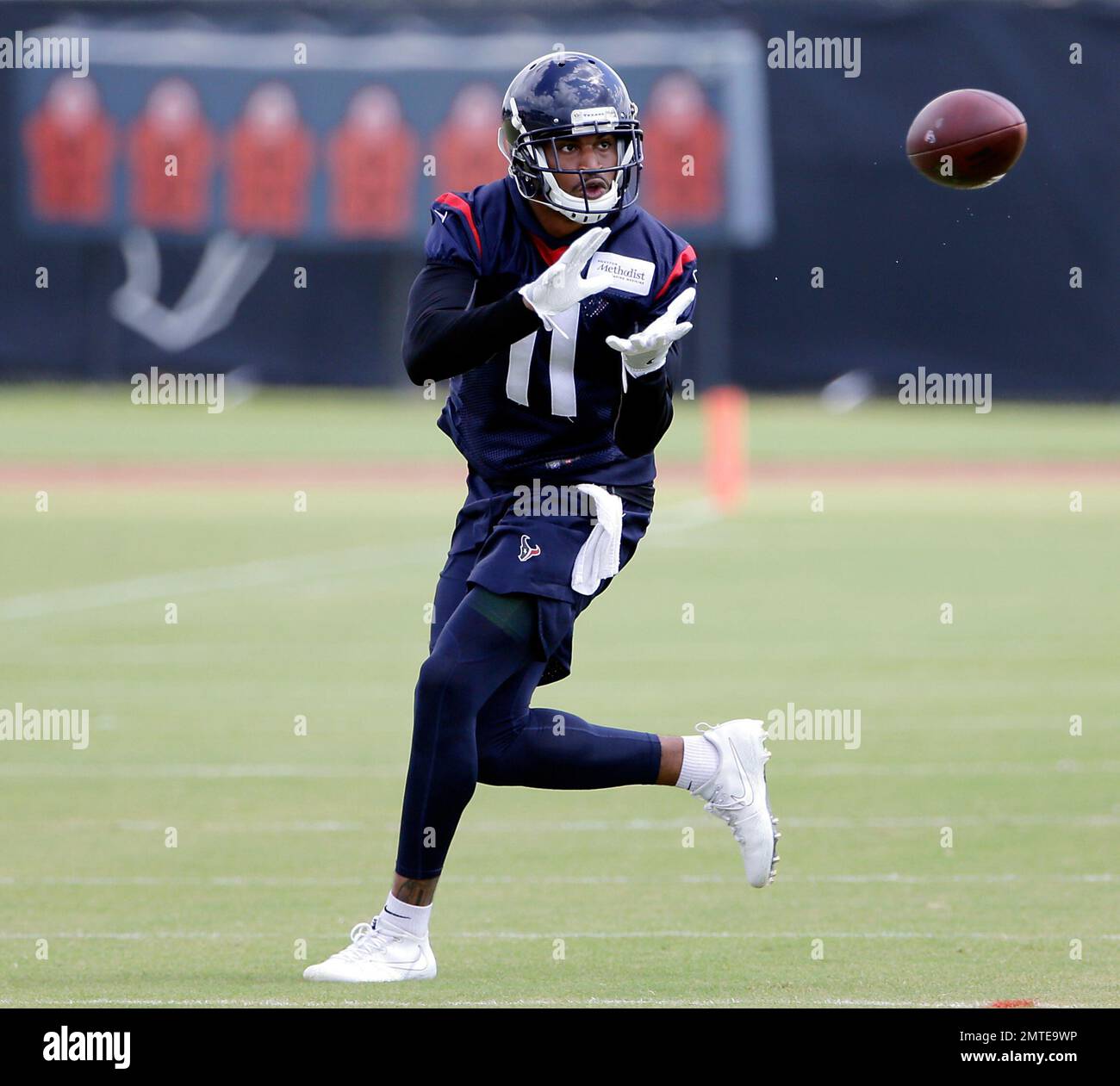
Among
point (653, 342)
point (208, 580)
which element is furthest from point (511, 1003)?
point (208, 580)

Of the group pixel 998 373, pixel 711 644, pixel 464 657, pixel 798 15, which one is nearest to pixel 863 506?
A: pixel 711 644

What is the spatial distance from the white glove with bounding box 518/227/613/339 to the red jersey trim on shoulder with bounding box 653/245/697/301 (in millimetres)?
396

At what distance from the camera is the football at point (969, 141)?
6266mm

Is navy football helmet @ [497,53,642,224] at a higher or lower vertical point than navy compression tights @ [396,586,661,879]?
higher

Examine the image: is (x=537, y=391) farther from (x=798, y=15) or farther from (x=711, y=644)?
(x=798, y=15)

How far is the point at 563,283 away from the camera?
4.84m

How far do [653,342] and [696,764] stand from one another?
1.19 metres

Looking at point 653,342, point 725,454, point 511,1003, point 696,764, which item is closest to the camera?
point 511,1003

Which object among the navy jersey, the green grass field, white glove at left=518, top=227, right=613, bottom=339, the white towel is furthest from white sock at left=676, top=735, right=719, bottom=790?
white glove at left=518, top=227, right=613, bottom=339

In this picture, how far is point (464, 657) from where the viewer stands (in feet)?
16.5

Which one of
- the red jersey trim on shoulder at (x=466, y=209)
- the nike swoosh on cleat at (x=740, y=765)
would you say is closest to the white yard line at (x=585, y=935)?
the nike swoosh on cleat at (x=740, y=765)

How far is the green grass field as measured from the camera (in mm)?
5277

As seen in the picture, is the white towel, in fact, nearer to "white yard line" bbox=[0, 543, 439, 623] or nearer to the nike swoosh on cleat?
the nike swoosh on cleat

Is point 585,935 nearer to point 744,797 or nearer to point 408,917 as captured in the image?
point 744,797
